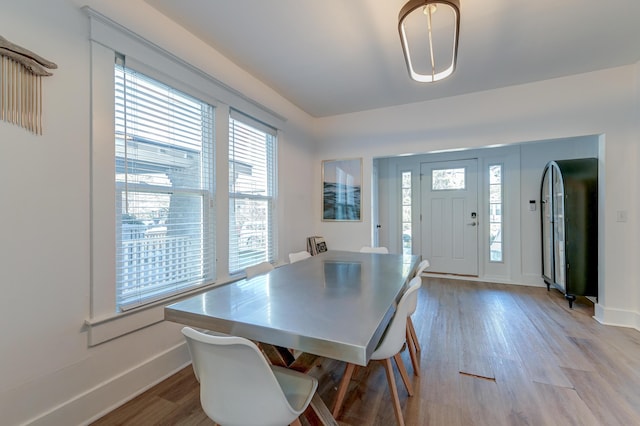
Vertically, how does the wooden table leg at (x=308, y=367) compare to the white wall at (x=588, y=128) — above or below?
below

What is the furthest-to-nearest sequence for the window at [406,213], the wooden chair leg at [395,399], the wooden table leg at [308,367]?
1. the window at [406,213]
2. the wooden chair leg at [395,399]
3. the wooden table leg at [308,367]

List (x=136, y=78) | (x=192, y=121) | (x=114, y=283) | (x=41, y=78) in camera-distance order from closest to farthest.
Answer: (x=41, y=78)
(x=114, y=283)
(x=136, y=78)
(x=192, y=121)

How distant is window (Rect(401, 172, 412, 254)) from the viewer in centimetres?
511

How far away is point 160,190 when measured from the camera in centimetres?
201

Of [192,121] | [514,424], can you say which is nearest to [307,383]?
[514,424]

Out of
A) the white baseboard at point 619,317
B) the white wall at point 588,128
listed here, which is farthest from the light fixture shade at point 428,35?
the white baseboard at point 619,317

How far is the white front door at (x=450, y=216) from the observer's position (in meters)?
4.62

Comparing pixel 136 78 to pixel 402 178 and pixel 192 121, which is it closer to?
pixel 192 121

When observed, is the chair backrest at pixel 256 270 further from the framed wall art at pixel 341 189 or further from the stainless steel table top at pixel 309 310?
the framed wall art at pixel 341 189

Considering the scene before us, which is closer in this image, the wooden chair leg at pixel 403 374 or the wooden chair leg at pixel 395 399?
the wooden chair leg at pixel 395 399

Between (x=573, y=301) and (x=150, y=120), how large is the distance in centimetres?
495

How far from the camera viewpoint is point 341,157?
13.6 feet

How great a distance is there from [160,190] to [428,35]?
8.12ft

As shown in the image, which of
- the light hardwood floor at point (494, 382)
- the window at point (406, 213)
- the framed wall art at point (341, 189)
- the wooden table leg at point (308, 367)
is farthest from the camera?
the window at point (406, 213)
